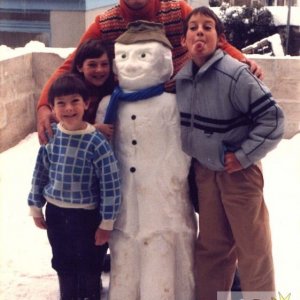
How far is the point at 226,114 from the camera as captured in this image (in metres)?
1.95

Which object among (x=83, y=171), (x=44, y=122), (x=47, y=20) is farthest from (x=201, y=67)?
(x=47, y=20)

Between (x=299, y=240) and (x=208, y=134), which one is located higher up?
(x=208, y=134)

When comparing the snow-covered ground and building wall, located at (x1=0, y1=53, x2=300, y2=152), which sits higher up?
building wall, located at (x1=0, y1=53, x2=300, y2=152)

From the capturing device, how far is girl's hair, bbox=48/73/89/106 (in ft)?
6.56

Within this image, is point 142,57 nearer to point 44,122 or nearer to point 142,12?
point 142,12

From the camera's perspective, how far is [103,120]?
2.12 metres

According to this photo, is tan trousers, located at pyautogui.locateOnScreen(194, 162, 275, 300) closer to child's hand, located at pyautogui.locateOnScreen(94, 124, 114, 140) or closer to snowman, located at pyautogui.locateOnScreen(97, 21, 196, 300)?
snowman, located at pyautogui.locateOnScreen(97, 21, 196, 300)

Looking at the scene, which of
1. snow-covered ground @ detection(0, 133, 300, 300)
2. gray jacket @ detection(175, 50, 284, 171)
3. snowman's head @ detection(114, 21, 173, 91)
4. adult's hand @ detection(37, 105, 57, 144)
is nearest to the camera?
gray jacket @ detection(175, 50, 284, 171)

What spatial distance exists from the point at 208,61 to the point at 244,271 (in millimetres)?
812

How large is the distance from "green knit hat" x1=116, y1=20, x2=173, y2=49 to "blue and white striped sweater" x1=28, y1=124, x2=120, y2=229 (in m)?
0.36

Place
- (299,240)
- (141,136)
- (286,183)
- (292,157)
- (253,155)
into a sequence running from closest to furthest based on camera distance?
(253,155) → (141,136) → (299,240) → (286,183) → (292,157)

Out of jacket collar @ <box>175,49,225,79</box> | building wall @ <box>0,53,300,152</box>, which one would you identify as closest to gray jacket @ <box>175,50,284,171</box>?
jacket collar @ <box>175,49,225,79</box>

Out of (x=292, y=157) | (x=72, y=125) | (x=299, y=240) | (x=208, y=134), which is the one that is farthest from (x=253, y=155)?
(x=292, y=157)

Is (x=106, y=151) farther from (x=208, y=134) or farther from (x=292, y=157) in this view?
(x=292, y=157)
